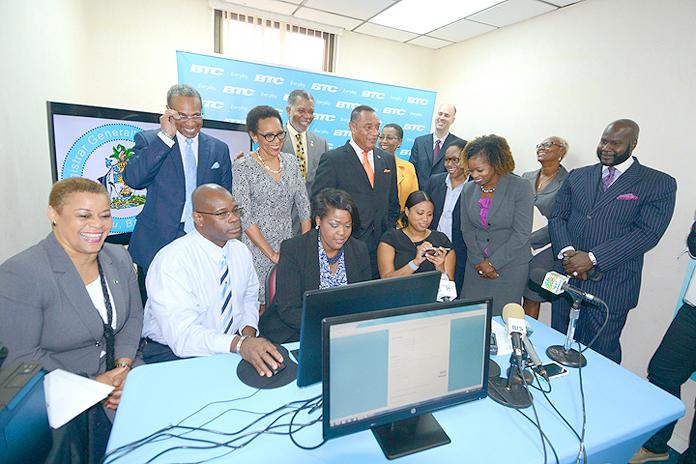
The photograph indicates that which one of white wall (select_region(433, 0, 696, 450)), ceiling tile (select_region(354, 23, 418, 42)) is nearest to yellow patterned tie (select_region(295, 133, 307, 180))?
ceiling tile (select_region(354, 23, 418, 42))

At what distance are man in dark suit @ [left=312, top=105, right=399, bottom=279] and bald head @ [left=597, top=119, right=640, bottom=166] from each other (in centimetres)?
152

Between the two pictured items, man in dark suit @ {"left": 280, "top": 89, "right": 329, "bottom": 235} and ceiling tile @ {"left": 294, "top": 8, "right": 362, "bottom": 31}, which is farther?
ceiling tile @ {"left": 294, "top": 8, "right": 362, "bottom": 31}

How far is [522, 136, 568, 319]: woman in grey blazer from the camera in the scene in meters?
3.30

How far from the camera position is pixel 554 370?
62.8 inches

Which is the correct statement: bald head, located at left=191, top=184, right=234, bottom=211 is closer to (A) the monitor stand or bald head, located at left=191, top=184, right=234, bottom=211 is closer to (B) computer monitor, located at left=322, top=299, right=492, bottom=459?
(B) computer monitor, located at left=322, top=299, right=492, bottom=459

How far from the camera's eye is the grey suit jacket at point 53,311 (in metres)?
1.40

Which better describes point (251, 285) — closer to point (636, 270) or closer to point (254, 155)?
point (254, 155)

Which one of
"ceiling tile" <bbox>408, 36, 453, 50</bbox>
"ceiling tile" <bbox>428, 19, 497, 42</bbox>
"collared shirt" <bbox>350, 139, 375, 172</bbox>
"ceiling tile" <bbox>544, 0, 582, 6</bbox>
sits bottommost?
"collared shirt" <bbox>350, 139, 375, 172</bbox>

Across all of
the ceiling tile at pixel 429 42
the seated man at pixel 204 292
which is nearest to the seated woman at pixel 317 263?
the seated man at pixel 204 292

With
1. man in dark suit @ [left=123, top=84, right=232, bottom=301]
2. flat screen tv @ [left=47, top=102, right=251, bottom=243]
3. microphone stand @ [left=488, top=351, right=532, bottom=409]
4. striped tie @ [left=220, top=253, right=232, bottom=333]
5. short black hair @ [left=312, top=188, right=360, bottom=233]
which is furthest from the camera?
flat screen tv @ [left=47, top=102, right=251, bottom=243]

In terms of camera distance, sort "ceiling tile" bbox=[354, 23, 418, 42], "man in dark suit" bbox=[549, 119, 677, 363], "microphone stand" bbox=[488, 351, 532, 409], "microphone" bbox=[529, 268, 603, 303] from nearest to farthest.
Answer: "microphone stand" bbox=[488, 351, 532, 409] → "microphone" bbox=[529, 268, 603, 303] → "man in dark suit" bbox=[549, 119, 677, 363] → "ceiling tile" bbox=[354, 23, 418, 42]

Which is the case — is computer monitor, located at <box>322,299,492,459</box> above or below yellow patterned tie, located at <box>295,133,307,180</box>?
below

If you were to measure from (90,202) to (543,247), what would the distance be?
350 cm

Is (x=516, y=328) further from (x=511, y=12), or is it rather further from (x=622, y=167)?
(x=511, y=12)
